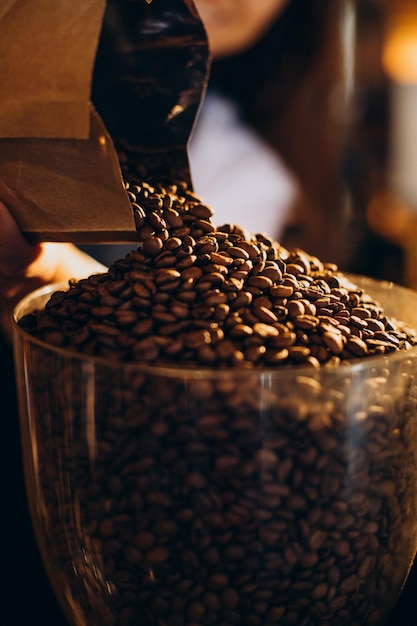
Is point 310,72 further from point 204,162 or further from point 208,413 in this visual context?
point 208,413

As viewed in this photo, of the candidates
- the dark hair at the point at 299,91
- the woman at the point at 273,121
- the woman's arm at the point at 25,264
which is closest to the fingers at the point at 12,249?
the woman's arm at the point at 25,264

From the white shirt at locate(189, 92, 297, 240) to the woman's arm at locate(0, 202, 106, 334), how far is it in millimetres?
1200

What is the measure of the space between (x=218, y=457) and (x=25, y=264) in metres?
0.48

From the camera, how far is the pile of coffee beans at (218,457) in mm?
518

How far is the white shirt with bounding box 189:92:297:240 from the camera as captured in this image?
239 cm

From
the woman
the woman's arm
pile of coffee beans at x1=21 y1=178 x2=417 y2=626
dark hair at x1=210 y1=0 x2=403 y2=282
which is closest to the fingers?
the woman's arm

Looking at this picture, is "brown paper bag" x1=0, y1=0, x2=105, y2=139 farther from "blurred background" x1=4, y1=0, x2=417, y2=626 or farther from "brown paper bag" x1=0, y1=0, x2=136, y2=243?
"blurred background" x1=4, y1=0, x2=417, y2=626

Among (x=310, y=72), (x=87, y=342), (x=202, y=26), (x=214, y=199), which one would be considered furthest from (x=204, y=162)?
(x=87, y=342)

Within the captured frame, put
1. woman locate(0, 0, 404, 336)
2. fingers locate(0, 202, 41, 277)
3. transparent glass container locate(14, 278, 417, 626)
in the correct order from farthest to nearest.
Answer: woman locate(0, 0, 404, 336) → fingers locate(0, 202, 41, 277) → transparent glass container locate(14, 278, 417, 626)

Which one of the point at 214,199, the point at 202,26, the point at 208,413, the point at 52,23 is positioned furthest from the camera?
the point at 214,199

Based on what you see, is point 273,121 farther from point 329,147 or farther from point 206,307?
point 206,307

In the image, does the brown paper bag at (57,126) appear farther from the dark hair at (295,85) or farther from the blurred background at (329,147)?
the dark hair at (295,85)

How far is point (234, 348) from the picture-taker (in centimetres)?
56

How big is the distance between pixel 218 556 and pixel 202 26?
1.89 feet
